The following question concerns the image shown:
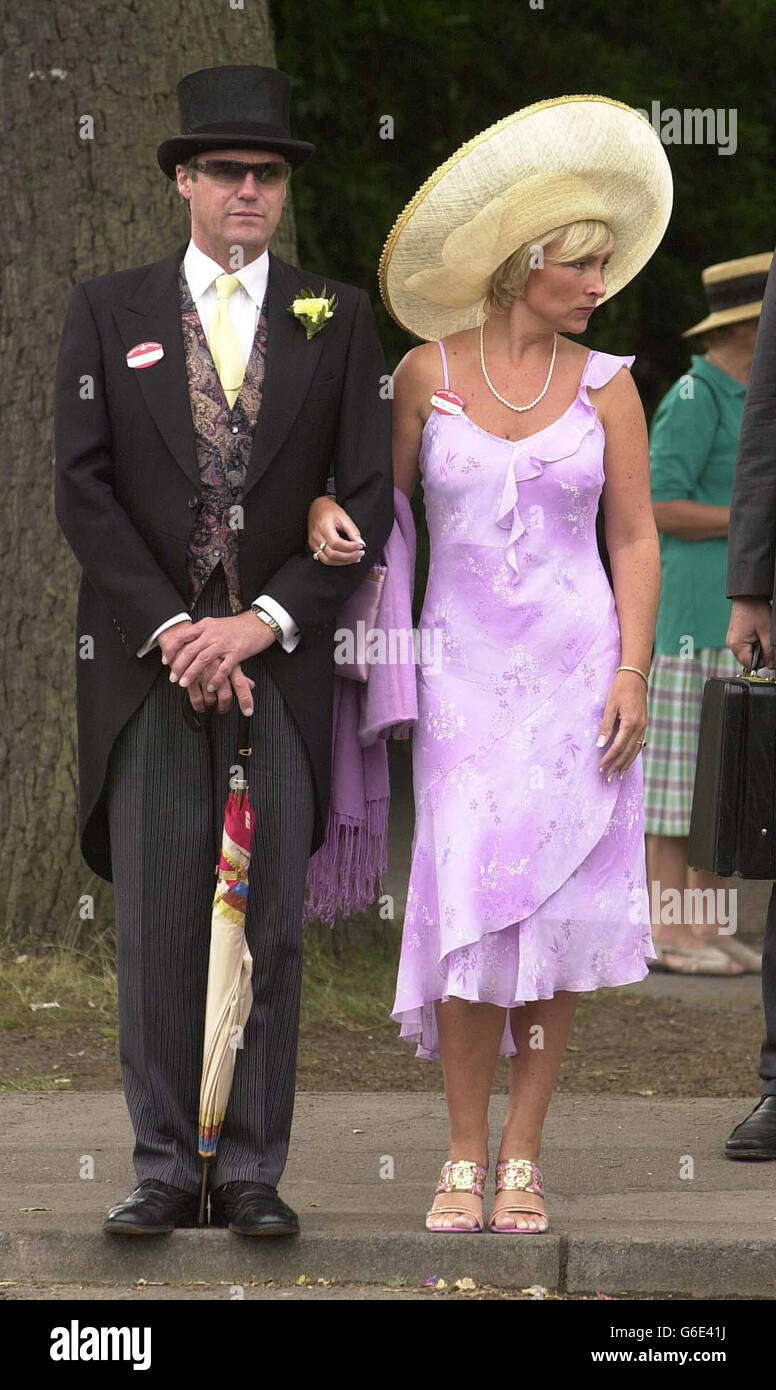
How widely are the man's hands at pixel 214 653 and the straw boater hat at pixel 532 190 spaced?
85 centimetres

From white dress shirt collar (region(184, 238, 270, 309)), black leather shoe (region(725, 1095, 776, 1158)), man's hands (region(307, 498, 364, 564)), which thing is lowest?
Answer: black leather shoe (region(725, 1095, 776, 1158))

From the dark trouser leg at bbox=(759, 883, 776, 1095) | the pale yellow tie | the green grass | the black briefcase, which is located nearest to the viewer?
the pale yellow tie

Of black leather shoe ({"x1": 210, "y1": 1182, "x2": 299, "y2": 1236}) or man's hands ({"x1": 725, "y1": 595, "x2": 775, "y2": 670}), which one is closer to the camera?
black leather shoe ({"x1": 210, "y1": 1182, "x2": 299, "y2": 1236})

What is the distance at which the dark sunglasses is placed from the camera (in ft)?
13.8

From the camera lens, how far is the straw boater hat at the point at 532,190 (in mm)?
4297

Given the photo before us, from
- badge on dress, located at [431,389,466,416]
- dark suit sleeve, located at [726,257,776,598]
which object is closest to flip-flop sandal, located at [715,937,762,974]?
dark suit sleeve, located at [726,257,776,598]

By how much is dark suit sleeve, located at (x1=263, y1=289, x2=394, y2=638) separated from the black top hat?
373 mm

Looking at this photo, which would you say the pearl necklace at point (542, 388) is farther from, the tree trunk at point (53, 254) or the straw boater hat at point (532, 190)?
the tree trunk at point (53, 254)

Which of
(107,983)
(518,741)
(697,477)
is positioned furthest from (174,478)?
(697,477)

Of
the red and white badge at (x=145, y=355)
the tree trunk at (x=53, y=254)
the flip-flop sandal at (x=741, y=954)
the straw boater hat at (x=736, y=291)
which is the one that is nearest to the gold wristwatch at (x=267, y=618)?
the red and white badge at (x=145, y=355)

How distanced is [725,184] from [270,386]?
349 inches

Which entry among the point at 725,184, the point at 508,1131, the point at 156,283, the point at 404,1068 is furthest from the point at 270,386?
the point at 725,184

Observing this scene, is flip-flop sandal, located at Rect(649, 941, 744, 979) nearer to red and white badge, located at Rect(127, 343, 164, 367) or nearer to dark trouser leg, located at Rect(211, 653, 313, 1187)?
dark trouser leg, located at Rect(211, 653, 313, 1187)

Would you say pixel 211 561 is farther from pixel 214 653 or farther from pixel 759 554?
pixel 759 554
